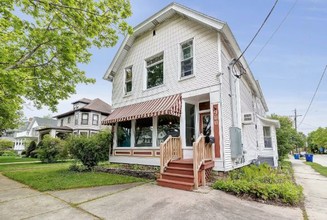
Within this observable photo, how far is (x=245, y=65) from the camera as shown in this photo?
11.7 m

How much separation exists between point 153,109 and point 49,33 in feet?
18.4

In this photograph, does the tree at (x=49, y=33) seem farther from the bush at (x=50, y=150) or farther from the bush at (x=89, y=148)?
the bush at (x=50, y=150)

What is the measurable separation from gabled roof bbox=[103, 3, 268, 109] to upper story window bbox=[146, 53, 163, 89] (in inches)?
84.9

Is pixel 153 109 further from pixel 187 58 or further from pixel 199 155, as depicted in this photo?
pixel 199 155

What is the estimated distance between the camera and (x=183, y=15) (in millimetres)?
9977

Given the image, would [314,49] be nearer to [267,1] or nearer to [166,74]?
[267,1]

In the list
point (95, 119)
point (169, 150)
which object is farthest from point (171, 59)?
point (95, 119)

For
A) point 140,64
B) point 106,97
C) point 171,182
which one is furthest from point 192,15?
point 106,97

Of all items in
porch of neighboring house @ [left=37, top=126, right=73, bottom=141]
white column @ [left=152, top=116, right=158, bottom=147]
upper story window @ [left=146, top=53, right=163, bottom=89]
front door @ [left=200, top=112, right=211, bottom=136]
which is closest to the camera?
front door @ [left=200, top=112, right=211, bottom=136]

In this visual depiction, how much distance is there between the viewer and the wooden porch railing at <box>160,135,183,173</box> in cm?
809

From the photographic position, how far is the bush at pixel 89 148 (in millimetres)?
11383

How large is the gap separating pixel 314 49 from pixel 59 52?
50.6ft

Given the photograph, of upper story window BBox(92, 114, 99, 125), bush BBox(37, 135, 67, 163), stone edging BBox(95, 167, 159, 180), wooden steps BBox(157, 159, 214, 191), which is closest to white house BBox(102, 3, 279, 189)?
wooden steps BBox(157, 159, 214, 191)

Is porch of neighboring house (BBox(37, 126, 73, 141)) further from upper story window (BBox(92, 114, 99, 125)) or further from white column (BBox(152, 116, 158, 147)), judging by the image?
white column (BBox(152, 116, 158, 147))
